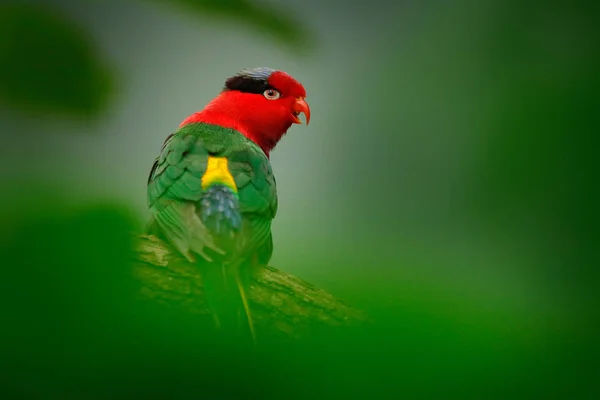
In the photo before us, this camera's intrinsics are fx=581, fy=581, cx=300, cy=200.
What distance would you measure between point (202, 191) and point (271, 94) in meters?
1.21

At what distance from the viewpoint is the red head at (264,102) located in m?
2.66

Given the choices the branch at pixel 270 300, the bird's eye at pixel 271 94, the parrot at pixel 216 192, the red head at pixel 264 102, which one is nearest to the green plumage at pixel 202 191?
the parrot at pixel 216 192

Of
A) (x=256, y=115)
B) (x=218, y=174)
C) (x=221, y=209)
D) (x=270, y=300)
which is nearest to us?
(x=270, y=300)

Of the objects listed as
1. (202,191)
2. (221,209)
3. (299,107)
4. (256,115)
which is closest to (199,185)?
(202,191)

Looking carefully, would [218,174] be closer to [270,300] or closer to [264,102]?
[264,102]

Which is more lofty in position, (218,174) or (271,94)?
(271,94)

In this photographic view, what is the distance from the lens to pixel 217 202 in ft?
5.01

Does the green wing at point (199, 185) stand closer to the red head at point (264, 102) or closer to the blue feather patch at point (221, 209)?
the blue feather patch at point (221, 209)

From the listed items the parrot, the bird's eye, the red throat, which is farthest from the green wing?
the bird's eye

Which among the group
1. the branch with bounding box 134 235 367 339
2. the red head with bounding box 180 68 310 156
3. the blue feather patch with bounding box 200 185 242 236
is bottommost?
the blue feather patch with bounding box 200 185 242 236

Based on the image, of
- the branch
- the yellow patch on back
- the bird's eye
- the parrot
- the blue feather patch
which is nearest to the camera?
the branch

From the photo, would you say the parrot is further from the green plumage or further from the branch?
the branch

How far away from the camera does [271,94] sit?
2732 millimetres

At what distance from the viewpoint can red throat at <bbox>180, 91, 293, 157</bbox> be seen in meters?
2.60
